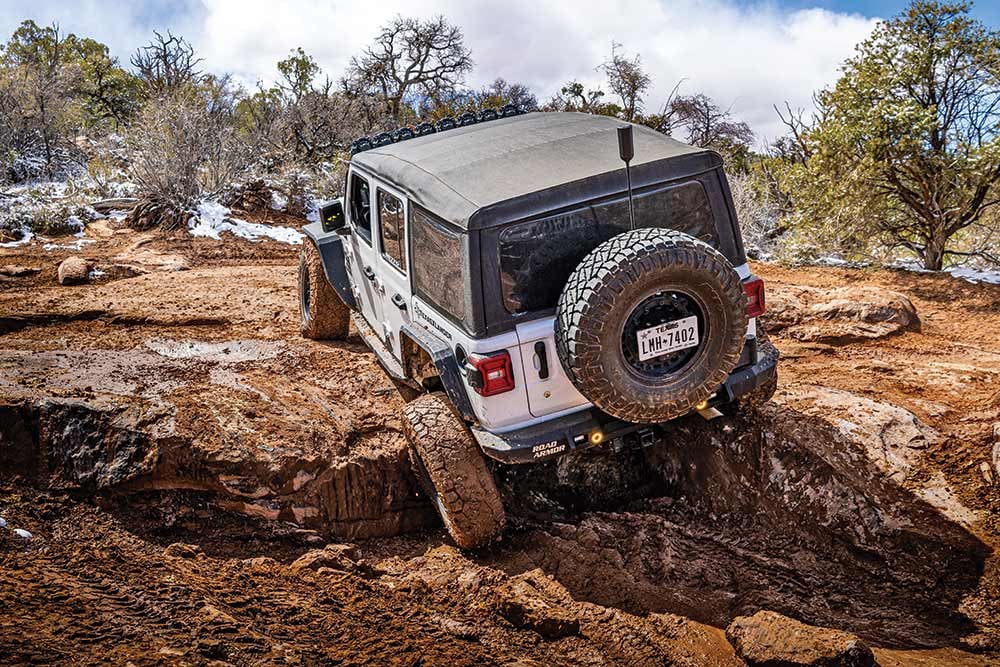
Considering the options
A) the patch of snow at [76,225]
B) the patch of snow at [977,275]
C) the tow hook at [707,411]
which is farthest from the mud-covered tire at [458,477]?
the patch of snow at [76,225]

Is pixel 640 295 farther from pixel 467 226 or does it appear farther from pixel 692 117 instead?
pixel 692 117

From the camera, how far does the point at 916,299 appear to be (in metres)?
7.82

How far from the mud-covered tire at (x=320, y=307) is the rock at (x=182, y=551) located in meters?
Result: 2.81

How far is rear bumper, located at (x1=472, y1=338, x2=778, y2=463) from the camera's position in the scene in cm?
388

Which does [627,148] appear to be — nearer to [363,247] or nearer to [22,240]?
[363,247]

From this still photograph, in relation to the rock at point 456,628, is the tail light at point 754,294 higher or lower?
higher

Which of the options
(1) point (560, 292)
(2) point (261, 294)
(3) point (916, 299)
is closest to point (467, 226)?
(1) point (560, 292)

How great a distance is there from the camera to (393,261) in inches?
189

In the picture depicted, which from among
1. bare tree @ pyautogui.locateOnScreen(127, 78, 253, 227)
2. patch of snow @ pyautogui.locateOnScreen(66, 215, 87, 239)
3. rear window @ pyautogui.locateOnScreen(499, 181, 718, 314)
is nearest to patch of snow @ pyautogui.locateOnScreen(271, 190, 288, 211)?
bare tree @ pyautogui.locateOnScreen(127, 78, 253, 227)

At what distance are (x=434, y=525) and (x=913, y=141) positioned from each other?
723 centimetres

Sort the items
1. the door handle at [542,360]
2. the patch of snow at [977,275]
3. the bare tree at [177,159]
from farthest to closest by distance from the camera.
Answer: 1. the bare tree at [177,159]
2. the patch of snow at [977,275]
3. the door handle at [542,360]

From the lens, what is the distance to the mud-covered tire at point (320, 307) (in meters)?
6.46

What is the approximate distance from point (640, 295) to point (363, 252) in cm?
257

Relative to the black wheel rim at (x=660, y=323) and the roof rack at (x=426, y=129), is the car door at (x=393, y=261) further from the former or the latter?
the black wheel rim at (x=660, y=323)
